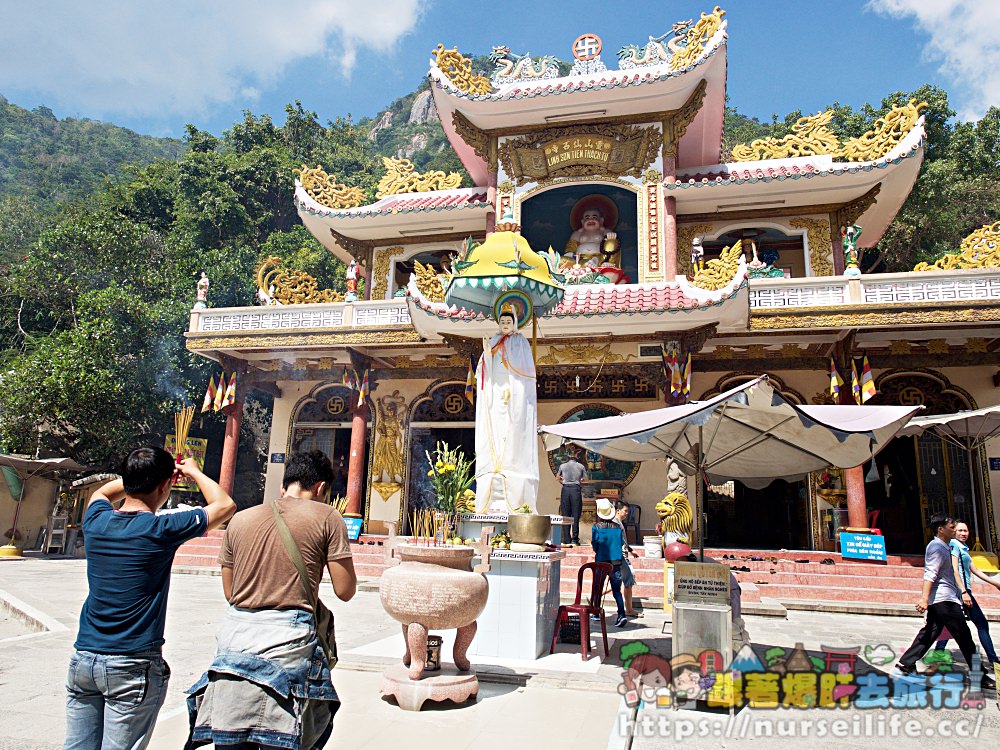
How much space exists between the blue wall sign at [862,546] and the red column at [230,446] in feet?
39.6

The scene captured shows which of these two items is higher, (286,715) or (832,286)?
(832,286)

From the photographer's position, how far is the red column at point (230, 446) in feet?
48.8

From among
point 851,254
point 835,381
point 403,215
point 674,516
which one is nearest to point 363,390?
point 403,215

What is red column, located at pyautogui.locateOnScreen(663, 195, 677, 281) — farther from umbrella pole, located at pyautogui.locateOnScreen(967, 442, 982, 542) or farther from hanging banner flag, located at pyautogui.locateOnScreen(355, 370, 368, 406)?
hanging banner flag, located at pyautogui.locateOnScreen(355, 370, 368, 406)

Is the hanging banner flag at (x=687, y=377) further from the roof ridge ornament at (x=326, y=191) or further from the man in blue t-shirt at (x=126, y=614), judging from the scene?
the man in blue t-shirt at (x=126, y=614)

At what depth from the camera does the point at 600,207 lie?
1560 cm

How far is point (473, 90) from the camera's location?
47.9 feet

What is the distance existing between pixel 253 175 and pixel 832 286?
89.6ft

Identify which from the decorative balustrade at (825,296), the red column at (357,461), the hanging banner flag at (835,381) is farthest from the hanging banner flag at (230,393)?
the hanging banner flag at (835,381)

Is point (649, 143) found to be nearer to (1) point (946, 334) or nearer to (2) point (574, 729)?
(1) point (946, 334)

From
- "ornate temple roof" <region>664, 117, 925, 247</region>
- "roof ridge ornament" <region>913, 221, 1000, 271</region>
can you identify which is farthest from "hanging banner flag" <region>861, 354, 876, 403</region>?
"ornate temple roof" <region>664, 117, 925, 247</region>

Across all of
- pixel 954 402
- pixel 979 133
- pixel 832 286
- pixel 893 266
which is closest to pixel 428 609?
pixel 832 286

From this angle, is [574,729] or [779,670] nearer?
[574,729]

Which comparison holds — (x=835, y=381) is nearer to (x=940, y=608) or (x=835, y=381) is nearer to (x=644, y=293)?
(x=644, y=293)
